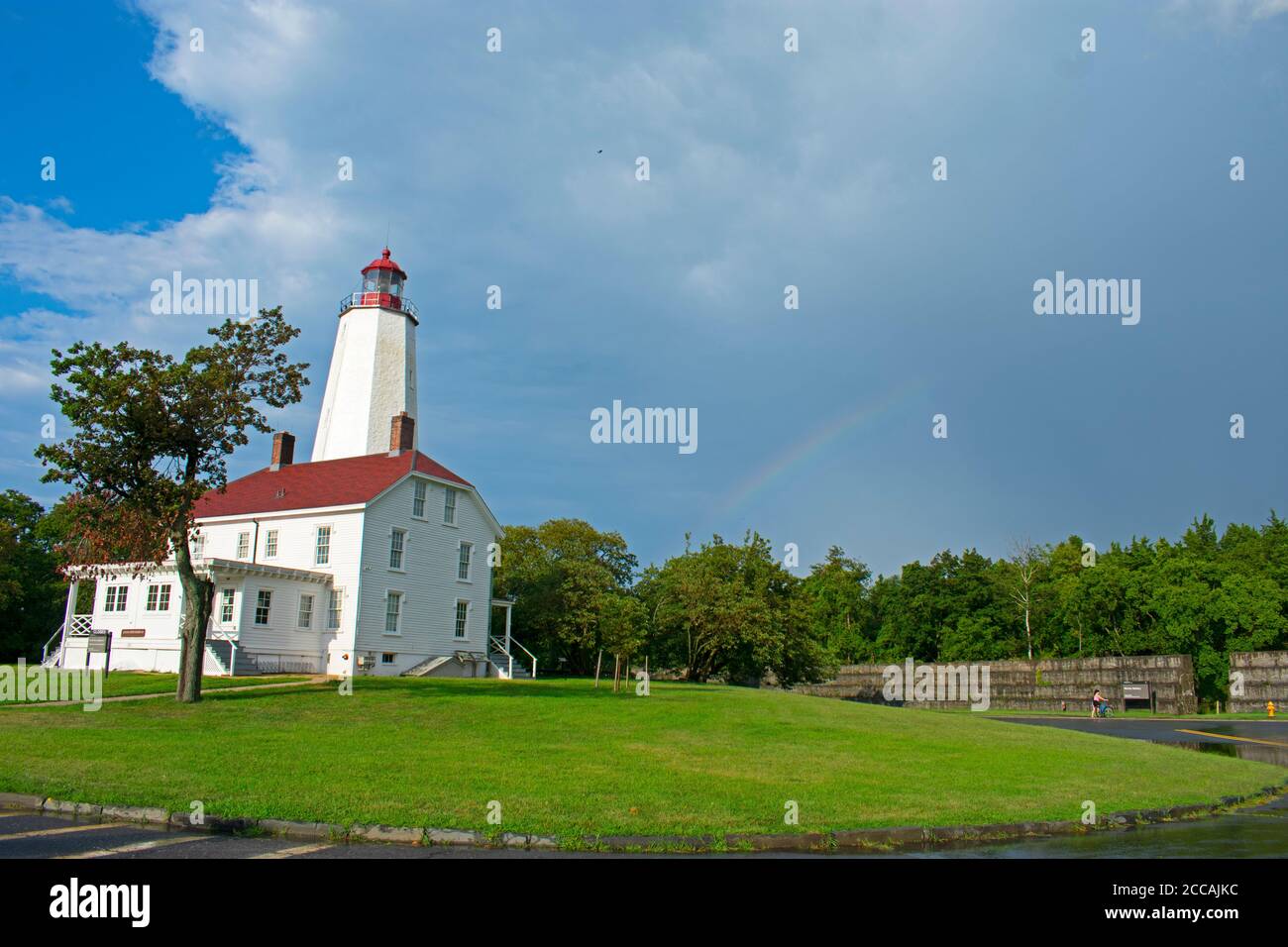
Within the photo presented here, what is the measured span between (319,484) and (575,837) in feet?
121

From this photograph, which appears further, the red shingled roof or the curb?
the red shingled roof

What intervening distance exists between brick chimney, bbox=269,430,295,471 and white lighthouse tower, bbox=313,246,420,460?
6.52 feet

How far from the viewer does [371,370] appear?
50719 millimetres

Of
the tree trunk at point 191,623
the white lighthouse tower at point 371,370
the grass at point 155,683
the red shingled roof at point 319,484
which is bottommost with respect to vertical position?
the grass at point 155,683

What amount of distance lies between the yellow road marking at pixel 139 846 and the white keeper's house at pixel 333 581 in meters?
27.0

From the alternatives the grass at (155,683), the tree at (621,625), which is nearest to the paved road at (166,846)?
the grass at (155,683)

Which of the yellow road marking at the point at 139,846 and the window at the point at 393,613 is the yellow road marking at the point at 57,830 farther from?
the window at the point at 393,613

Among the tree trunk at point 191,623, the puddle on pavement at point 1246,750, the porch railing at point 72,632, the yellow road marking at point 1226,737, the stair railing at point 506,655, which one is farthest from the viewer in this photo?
the stair railing at point 506,655

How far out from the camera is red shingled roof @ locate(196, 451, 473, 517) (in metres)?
40.8

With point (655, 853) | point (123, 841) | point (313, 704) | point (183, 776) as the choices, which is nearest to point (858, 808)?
point (655, 853)

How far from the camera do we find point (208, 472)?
87.7ft

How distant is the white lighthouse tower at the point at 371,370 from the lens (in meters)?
49.9

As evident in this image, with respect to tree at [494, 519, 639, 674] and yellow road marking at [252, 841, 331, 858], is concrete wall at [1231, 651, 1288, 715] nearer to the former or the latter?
tree at [494, 519, 639, 674]

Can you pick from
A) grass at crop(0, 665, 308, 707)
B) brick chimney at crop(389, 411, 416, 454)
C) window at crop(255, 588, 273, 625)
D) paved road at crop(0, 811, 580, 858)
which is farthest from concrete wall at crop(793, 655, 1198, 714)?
paved road at crop(0, 811, 580, 858)
